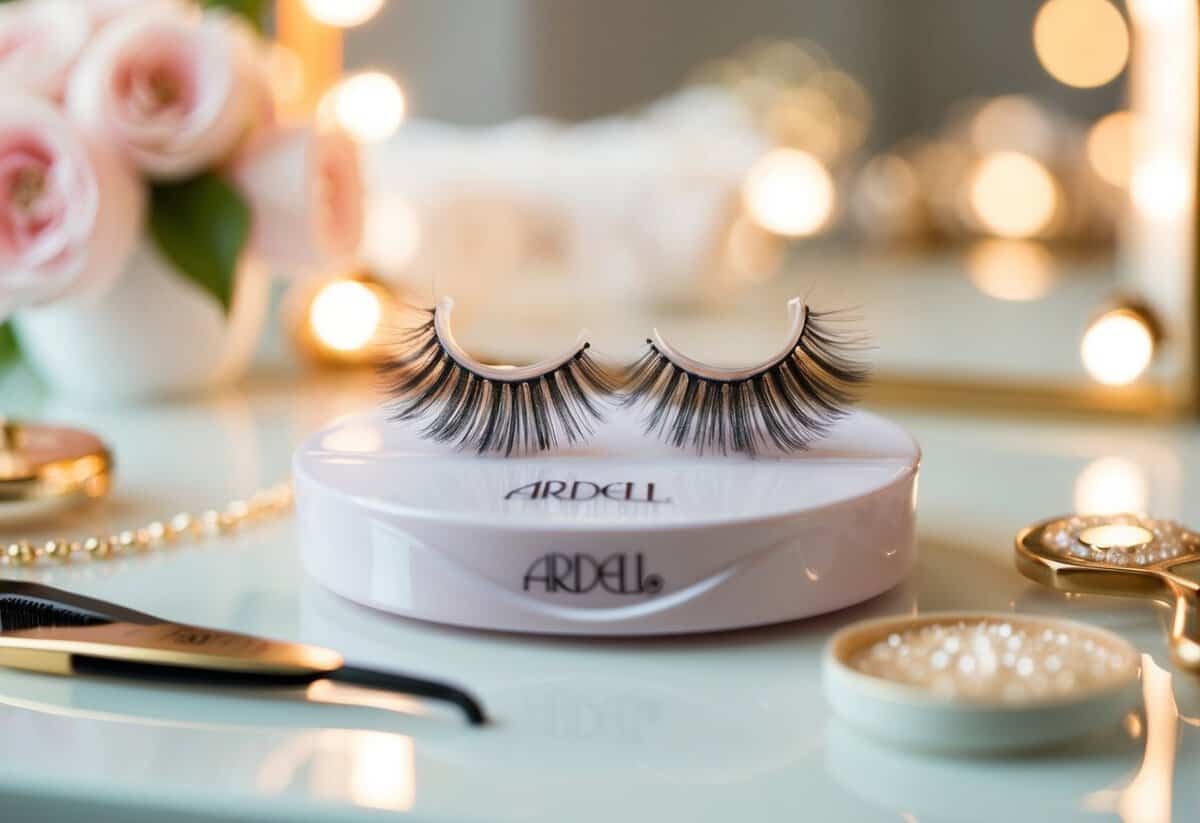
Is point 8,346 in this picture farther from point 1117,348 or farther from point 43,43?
point 1117,348

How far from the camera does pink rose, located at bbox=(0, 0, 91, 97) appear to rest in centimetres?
74

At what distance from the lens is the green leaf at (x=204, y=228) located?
78cm

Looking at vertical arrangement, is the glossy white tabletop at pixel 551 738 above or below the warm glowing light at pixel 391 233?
below

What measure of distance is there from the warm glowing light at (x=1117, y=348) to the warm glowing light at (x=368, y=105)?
45 cm

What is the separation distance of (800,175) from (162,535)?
1.55 ft

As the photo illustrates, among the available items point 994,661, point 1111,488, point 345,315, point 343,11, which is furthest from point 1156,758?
point 343,11

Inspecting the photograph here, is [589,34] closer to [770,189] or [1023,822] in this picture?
[770,189]

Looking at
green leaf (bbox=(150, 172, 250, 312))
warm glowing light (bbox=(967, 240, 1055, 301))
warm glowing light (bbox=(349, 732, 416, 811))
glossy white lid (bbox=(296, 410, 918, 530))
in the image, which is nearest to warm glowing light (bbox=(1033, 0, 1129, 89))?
warm glowing light (bbox=(967, 240, 1055, 301))

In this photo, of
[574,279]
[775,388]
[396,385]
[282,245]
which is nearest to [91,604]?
[396,385]

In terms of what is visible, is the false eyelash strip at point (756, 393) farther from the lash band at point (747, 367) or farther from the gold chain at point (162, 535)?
the gold chain at point (162, 535)

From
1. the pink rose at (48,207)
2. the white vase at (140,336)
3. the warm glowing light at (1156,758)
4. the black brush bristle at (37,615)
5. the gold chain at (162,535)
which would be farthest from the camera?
the white vase at (140,336)

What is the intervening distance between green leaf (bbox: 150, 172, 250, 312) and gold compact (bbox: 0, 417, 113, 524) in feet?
0.50

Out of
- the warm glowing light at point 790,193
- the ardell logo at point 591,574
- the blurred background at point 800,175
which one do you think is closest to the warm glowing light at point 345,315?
the blurred background at point 800,175

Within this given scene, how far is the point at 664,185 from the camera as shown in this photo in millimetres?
899
